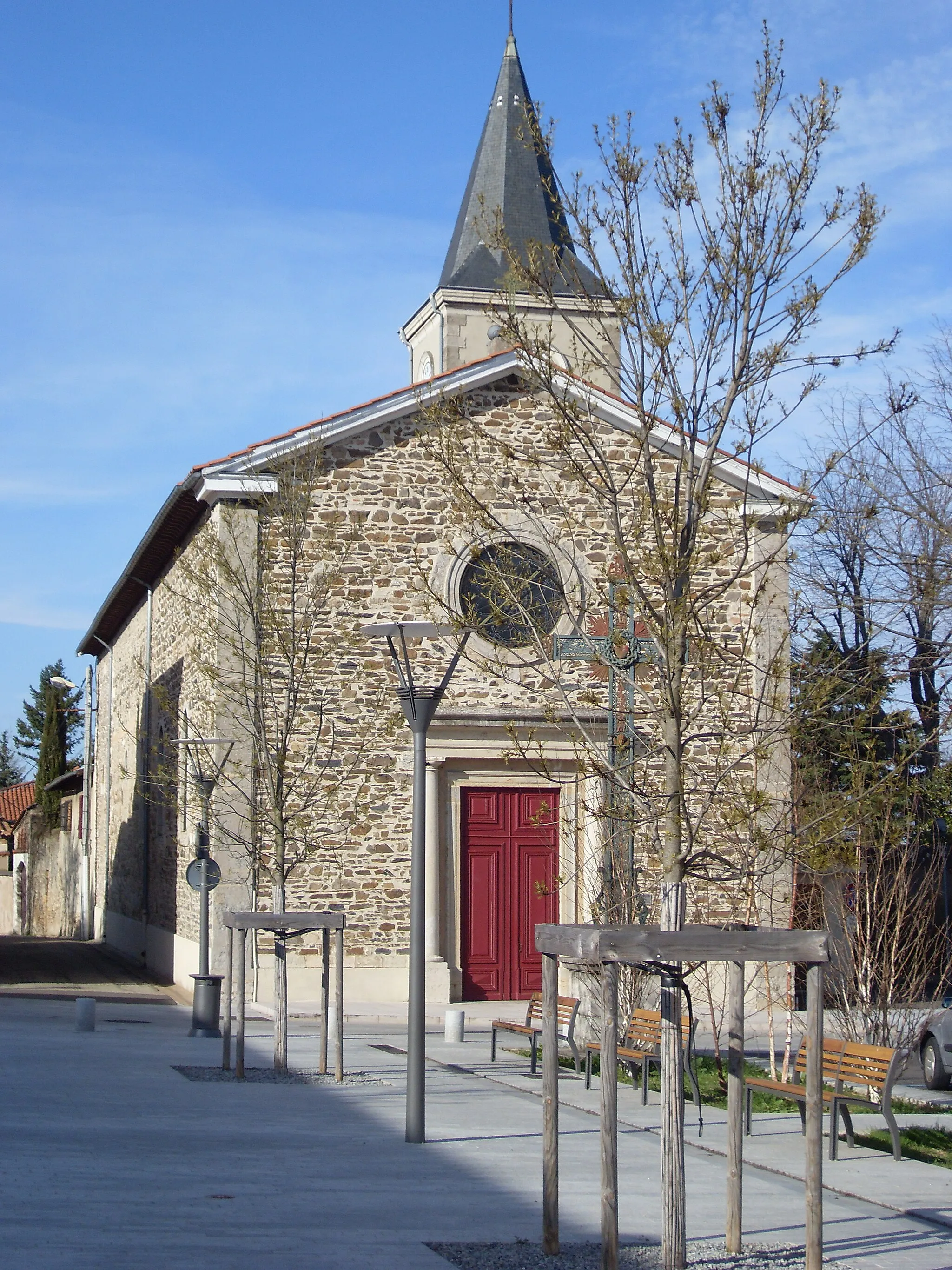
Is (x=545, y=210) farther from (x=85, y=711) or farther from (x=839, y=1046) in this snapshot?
(x=839, y=1046)

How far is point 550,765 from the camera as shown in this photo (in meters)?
19.1

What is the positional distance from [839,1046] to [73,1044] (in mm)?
7898

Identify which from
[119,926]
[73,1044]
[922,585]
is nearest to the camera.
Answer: [73,1044]

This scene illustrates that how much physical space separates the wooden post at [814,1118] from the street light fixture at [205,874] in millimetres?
9787

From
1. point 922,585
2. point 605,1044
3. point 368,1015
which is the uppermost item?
point 922,585

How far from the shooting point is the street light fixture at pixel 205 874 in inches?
626

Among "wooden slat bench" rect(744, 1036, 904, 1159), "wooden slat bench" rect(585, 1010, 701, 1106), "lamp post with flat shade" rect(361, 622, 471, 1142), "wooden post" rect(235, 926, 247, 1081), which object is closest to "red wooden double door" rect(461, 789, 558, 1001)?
"wooden slat bench" rect(585, 1010, 701, 1106)

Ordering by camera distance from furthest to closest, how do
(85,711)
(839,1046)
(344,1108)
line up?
(85,711)
(344,1108)
(839,1046)

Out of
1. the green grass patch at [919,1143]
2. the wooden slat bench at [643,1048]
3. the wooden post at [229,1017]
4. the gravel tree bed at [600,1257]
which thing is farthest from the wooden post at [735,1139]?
the wooden post at [229,1017]

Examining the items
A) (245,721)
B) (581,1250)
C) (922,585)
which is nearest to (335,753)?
(245,721)

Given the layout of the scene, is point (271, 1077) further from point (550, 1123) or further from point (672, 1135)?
point (672, 1135)

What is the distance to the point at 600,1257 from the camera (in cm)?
644

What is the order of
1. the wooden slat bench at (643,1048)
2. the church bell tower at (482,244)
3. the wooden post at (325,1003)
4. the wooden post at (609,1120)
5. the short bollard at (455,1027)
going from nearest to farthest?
the wooden post at (609,1120)
the wooden slat bench at (643,1048)
the wooden post at (325,1003)
the short bollard at (455,1027)
the church bell tower at (482,244)

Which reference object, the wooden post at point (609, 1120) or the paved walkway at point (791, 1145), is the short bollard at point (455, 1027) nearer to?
the paved walkway at point (791, 1145)
